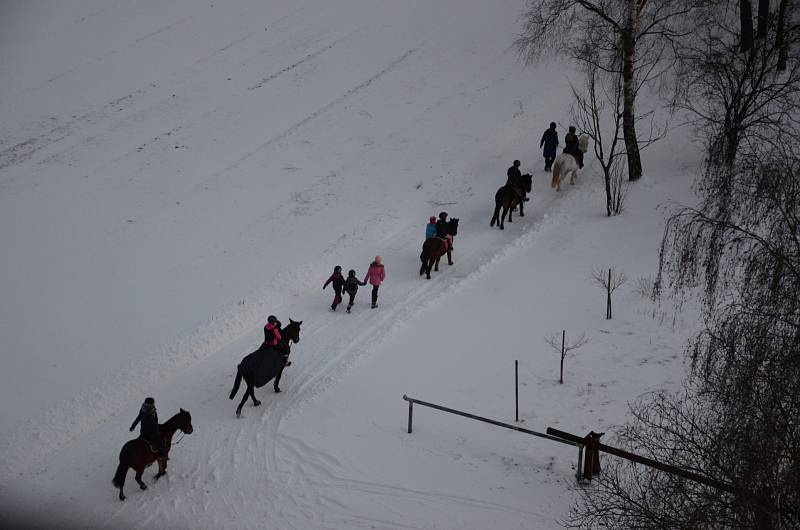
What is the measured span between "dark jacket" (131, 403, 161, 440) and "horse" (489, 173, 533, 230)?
11.8 metres

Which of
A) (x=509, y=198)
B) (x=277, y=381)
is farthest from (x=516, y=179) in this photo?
(x=277, y=381)

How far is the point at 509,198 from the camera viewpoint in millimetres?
20359

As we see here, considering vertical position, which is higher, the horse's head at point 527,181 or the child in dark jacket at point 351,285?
the horse's head at point 527,181

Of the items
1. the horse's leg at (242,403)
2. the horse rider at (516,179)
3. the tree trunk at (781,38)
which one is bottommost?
the horse's leg at (242,403)

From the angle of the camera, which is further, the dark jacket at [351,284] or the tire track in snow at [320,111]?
the tire track in snow at [320,111]

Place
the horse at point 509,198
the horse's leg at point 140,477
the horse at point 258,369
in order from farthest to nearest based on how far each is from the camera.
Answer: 1. the horse at point 509,198
2. the horse at point 258,369
3. the horse's leg at point 140,477

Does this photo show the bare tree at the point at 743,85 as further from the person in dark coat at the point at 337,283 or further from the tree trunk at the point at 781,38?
the person in dark coat at the point at 337,283

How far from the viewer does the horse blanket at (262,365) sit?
1314 centimetres

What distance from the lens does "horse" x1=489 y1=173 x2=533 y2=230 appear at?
66.2 ft

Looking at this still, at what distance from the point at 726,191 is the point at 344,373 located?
26.4 ft

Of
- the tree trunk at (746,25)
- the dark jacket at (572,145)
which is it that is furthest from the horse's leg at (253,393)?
the tree trunk at (746,25)

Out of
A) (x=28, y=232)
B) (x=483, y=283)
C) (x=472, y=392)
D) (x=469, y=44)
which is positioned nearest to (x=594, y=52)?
(x=483, y=283)

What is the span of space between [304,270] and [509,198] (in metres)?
6.23

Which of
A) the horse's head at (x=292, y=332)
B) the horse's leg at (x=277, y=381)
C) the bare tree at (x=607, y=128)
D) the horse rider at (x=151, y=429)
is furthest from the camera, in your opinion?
the bare tree at (x=607, y=128)
